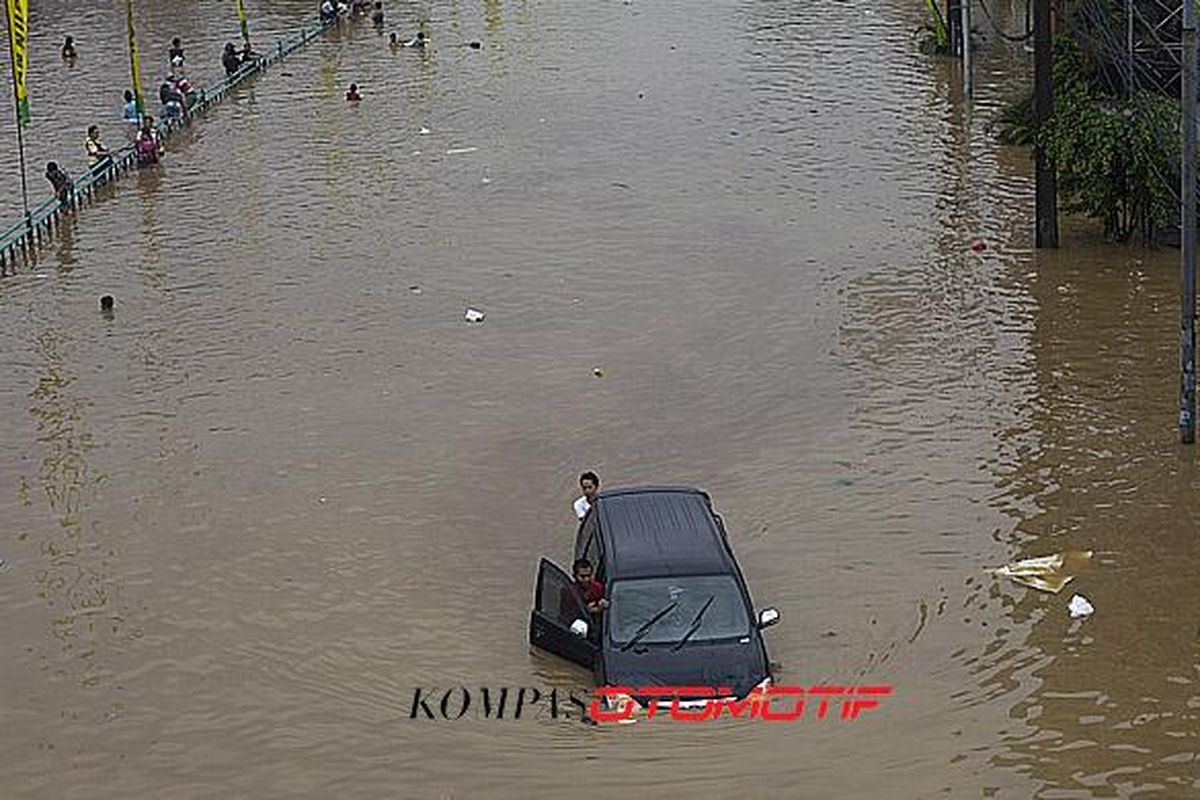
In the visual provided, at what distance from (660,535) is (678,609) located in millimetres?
998

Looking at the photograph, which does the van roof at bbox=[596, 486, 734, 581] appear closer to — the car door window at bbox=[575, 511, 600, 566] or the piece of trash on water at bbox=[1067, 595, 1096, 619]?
the car door window at bbox=[575, 511, 600, 566]

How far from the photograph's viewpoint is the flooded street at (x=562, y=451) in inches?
543

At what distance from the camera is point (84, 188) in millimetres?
33969

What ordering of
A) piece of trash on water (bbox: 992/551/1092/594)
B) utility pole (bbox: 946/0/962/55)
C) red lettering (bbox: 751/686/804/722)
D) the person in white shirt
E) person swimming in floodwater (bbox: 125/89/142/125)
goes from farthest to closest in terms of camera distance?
utility pole (bbox: 946/0/962/55), person swimming in floodwater (bbox: 125/89/142/125), the person in white shirt, piece of trash on water (bbox: 992/551/1092/594), red lettering (bbox: 751/686/804/722)

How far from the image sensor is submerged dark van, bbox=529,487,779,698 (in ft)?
45.1

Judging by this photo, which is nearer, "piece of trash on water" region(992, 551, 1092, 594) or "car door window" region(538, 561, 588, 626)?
"car door window" region(538, 561, 588, 626)

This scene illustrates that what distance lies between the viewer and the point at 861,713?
45.5 ft

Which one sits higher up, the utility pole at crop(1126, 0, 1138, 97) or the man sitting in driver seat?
the utility pole at crop(1126, 0, 1138, 97)

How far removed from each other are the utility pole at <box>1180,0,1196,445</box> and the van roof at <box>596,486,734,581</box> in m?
5.68

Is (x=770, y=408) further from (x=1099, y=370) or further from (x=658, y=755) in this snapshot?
(x=658, y=755)

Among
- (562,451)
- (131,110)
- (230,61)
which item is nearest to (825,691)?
(562,451)

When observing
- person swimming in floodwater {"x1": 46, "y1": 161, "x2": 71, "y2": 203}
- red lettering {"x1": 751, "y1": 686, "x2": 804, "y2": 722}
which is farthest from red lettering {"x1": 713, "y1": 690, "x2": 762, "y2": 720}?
person swimming in floodwater {"x1": 46, "y1": 161, "x2": 71, "y2": 203}

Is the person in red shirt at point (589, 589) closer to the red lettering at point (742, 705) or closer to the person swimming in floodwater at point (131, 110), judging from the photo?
the red lettering at point (742, 705)

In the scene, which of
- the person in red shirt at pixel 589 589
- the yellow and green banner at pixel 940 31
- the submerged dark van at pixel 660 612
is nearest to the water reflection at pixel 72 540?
the submerged dark van at pixel 660 612
